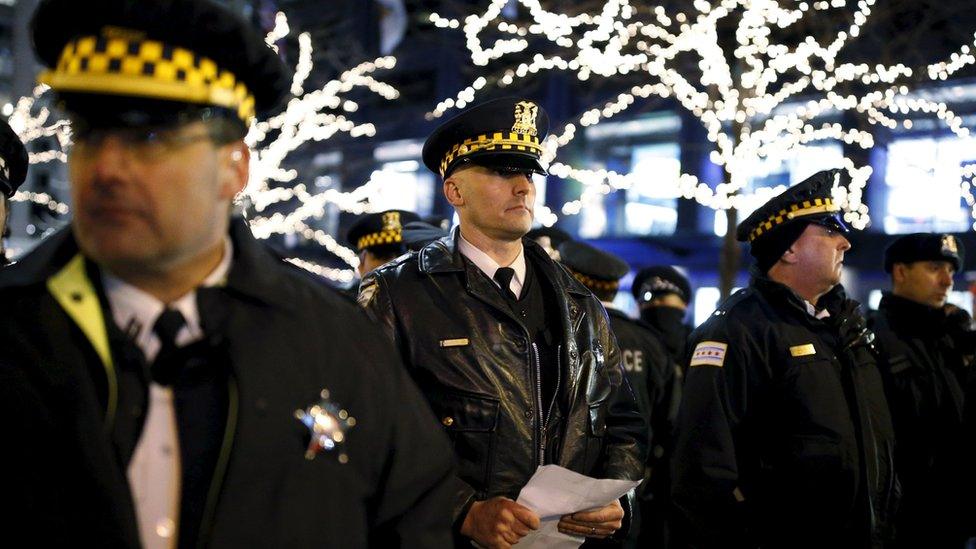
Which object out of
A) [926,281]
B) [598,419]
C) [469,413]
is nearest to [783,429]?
[598,419]

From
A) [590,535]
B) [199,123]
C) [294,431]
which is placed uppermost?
[199,123]

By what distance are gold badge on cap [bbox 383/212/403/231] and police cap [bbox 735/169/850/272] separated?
2.63 m

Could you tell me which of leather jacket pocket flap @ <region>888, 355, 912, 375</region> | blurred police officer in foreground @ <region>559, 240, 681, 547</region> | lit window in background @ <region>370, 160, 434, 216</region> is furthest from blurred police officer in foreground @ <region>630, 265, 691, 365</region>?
lit window in background @ <region>370, 160, 434, 216</region>

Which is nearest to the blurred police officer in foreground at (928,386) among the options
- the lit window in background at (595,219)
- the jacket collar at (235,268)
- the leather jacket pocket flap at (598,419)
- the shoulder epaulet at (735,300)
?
the shoulder epaulet at (735,300)

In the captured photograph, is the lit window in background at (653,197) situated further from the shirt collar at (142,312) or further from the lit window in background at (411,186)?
the shirt collar at (142,312)

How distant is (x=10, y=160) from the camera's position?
4090 mm

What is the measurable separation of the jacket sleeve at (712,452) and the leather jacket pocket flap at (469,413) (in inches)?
53.8

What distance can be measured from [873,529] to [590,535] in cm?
174

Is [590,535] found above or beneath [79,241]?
beneath

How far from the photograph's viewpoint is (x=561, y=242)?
7.94m

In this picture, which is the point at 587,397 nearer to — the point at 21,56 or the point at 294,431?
the point at 294,431

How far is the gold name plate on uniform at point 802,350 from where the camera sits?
176 inches

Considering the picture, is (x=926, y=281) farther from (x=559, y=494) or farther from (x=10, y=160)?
(x=10, y=160)

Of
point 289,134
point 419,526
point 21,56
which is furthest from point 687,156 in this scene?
point 419,526
